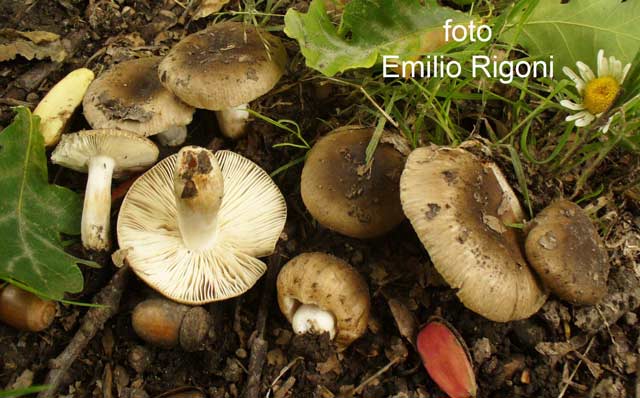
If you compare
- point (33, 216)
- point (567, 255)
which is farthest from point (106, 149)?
point (567, 255)

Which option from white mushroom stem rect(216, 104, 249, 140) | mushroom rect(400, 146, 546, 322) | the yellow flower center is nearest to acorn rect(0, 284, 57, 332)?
white mushroom stem rect(216, 104, 249, 140)

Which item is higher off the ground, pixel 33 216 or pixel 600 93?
pixel 600 93

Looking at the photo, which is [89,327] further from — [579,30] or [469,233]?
[579,30]

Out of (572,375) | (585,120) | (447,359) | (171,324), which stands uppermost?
(585,120)

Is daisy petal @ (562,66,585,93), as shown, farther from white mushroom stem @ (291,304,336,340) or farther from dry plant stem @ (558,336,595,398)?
white mushroom stem @ (291,304,336,340)

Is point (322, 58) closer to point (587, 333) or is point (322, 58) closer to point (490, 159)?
point (490, 159)

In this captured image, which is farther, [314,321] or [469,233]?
[314,321]

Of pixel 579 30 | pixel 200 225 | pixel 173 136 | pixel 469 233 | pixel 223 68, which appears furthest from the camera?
pixel 173 136
